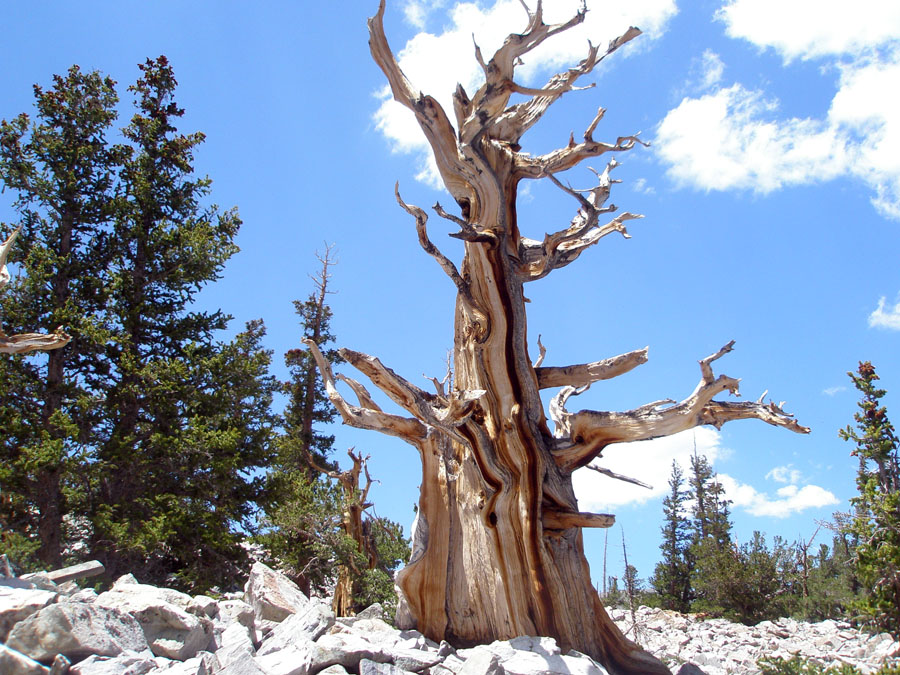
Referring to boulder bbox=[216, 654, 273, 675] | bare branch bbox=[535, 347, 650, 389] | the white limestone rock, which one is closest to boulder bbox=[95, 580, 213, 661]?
the white limestone rock

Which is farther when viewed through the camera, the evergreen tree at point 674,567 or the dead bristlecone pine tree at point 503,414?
the evergreen tree at point 674,567

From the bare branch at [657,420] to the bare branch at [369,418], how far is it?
1.33 metres

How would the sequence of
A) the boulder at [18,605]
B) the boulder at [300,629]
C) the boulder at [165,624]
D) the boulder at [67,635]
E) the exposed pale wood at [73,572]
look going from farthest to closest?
the exposed pale wood at [73,572] → the boulder at [300,629] → the boulder at [165,624] → the boulder at [18,605] → the boulder at [67,635]

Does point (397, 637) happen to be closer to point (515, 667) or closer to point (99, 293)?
point (515, 667)

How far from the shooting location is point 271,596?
5504 mm

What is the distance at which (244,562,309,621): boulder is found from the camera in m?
5.45

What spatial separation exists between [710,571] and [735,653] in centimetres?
1027

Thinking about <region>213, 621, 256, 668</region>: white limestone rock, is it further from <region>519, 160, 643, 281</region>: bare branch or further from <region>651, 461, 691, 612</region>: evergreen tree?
<region>651, 461, 691, 612</region>: evergreen tree

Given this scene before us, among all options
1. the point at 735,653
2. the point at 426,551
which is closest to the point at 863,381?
the point at 735,653

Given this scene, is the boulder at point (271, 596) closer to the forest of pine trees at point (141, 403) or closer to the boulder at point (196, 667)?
the boulder at point (196, 667)

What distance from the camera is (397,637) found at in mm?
5129

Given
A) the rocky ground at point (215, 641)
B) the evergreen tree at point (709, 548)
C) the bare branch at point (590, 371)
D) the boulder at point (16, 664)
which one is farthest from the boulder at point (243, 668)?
the evergreen tree at point (709, 548)

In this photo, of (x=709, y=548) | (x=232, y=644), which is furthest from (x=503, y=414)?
(x=709, y=548)

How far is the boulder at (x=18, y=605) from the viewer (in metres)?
3.41
